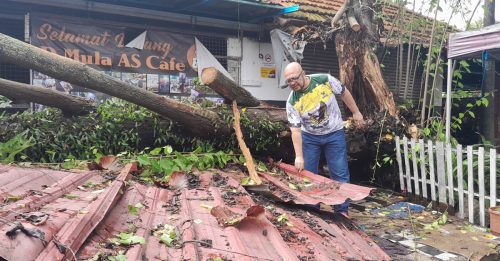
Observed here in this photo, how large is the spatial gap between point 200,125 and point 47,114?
1930mm

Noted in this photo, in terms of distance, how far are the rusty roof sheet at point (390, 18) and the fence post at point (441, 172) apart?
3.09 meters

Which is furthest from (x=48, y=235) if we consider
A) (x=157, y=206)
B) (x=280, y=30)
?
(x=280, y=30)

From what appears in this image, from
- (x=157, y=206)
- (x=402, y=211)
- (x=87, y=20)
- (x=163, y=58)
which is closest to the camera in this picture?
(x=157, y=206)

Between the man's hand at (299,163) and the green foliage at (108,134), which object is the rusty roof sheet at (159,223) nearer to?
the man's hand at (299,163)

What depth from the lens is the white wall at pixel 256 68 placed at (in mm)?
9852

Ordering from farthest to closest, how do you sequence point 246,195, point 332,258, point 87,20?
point 87,20, point 246,195, point 332,258

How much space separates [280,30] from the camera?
371 inches

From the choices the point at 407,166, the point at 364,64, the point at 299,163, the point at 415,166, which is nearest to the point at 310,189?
the point at 299,163

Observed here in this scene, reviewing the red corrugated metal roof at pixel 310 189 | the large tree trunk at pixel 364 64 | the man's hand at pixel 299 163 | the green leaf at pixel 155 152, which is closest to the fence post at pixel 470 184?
the large tree trunk at pixel 364 64

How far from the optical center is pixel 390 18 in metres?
9.41

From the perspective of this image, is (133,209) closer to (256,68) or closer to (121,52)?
(121,52)

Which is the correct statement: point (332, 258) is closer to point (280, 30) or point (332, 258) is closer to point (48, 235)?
point (48, 235)

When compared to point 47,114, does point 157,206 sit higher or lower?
lower

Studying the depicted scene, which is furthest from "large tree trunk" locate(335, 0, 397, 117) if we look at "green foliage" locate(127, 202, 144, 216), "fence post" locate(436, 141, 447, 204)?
"green foliage" locate(127, 202, 144, 216)
